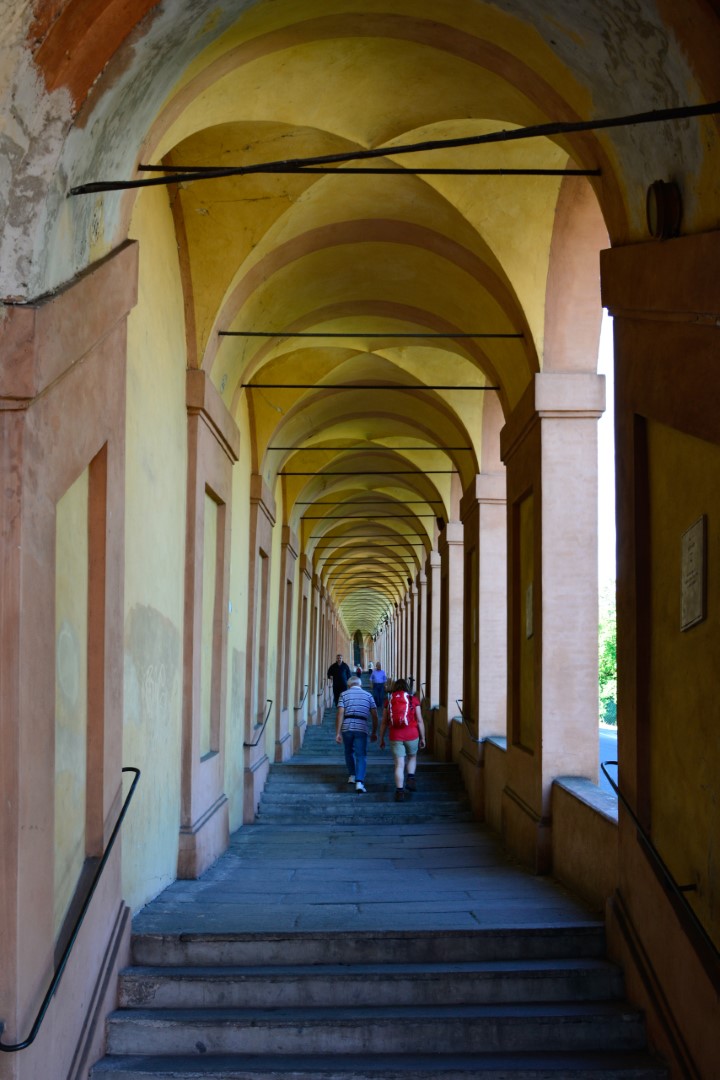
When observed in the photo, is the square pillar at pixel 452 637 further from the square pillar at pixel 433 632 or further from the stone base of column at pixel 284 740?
the square pillar at pixel 433 632

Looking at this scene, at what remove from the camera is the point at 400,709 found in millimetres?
14250

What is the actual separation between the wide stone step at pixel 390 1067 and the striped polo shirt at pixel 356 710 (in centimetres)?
913

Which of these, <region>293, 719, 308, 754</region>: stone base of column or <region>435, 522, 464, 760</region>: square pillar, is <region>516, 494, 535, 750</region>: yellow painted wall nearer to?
<region>435, 522, 464, 760</region>: square pillar

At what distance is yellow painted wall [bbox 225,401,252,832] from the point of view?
12414 millimetres

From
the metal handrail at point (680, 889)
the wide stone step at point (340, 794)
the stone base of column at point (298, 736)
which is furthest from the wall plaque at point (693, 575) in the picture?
the stone base of column at point (298, 736)

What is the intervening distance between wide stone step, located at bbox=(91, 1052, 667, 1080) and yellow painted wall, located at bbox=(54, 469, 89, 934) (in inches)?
37.4

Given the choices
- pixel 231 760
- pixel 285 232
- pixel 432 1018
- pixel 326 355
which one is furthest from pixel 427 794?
pixel 432 1018

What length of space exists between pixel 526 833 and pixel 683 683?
455 centimetres

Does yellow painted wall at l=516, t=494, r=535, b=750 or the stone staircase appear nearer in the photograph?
the stone staircase

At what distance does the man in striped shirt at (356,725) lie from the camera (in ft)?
48.9

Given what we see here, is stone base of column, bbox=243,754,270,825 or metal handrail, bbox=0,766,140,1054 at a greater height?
metal handrail, bbox=0,766,140,1054

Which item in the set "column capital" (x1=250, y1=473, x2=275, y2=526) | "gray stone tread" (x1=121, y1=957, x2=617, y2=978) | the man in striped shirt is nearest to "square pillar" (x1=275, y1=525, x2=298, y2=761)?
the man in striped shirt

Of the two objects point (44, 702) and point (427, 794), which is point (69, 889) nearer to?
point (44, 702)

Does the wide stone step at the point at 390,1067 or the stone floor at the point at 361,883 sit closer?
the wide stone step at the point at 390,1067
